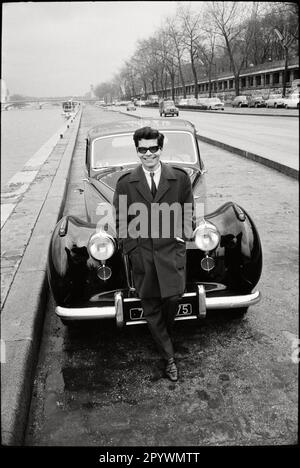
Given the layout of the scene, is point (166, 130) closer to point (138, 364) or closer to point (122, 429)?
point (138, 364)

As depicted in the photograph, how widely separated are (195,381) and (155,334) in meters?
0.43

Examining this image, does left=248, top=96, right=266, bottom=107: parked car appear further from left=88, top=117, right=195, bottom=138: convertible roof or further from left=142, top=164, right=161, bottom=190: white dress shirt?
left=142, top=164, right=161, bottom=190: white dress shirt

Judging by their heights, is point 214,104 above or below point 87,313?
above

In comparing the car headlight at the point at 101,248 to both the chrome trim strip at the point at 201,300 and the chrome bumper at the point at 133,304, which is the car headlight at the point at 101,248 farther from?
the chrome trim strip at the point at 201,300

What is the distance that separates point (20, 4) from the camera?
5.30ft

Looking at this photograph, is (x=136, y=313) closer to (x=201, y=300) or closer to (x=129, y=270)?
(x=129, y=270)

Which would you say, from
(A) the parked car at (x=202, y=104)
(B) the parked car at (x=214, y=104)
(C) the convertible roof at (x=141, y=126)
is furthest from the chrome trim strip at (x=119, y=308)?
(A) the parked car at (x=202, y=104)

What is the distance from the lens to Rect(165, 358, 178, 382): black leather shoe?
2.83 metres

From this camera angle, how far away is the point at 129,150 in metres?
4.72

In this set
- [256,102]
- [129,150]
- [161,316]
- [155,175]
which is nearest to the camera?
[155,175]

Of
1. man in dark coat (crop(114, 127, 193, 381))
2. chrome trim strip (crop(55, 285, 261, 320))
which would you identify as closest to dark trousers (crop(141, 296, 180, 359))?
man in dark coat (crop(114, 127, 193, 381))

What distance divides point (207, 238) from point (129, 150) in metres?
2.09

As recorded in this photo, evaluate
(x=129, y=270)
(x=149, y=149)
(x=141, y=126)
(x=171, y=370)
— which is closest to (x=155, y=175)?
(x=149, y=149)

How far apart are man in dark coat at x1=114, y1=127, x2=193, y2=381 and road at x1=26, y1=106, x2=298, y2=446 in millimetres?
625
